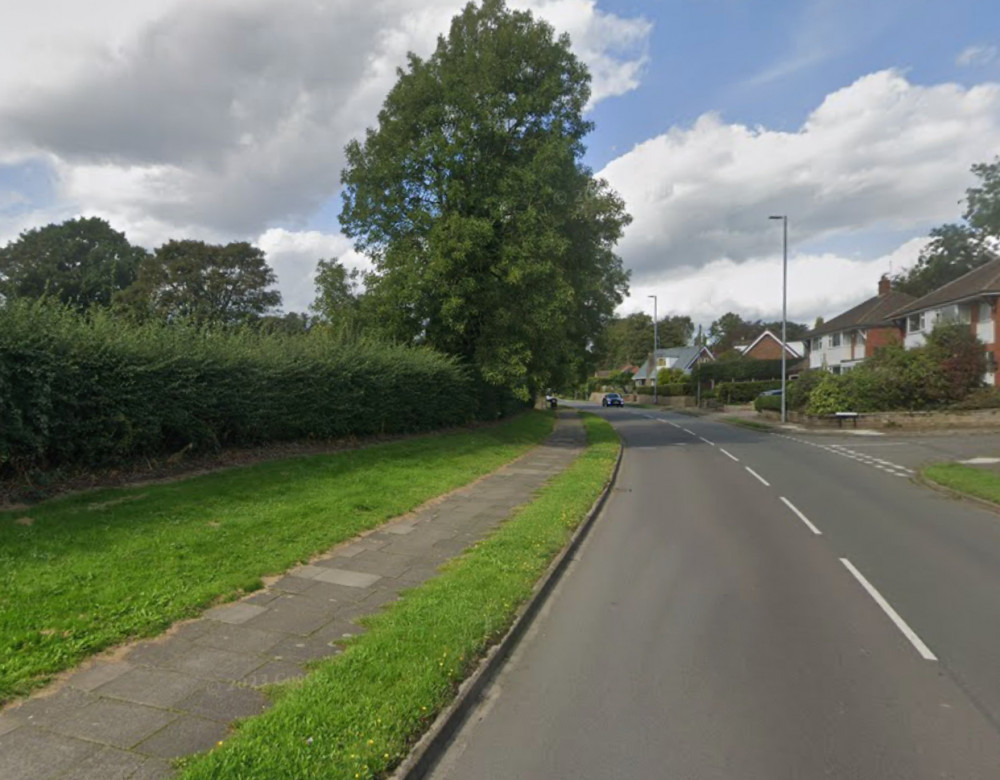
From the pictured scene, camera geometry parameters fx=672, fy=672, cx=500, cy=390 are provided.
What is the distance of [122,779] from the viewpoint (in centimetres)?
321

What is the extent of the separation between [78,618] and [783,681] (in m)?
5.21

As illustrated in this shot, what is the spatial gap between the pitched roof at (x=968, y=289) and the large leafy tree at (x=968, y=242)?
24.5 m

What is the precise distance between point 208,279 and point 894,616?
189 feet

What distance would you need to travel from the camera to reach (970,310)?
38.2 meters

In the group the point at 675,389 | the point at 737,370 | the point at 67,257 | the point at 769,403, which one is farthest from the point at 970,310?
the point at 67,257

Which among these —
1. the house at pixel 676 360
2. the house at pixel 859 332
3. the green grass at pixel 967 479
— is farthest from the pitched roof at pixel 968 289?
the house at pixel 676 360

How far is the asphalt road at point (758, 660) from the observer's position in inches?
147

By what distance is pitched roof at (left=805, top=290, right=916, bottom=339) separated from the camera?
160 ft

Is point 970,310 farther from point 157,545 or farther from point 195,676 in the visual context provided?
point 195,676

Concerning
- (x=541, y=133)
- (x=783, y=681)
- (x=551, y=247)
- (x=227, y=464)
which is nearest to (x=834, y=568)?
(x=783, y=681)

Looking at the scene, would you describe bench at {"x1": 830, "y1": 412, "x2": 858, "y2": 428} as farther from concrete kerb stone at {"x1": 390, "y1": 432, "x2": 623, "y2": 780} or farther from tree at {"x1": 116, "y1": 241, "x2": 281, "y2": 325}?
tree at {"x1": 116, "y1": 241, "x2": 281, "y2": 325}

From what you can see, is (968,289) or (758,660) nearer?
(758,660)

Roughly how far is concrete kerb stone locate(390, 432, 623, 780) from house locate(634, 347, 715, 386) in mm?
85589

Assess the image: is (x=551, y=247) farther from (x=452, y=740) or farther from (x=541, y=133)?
(x=452, y=740)
